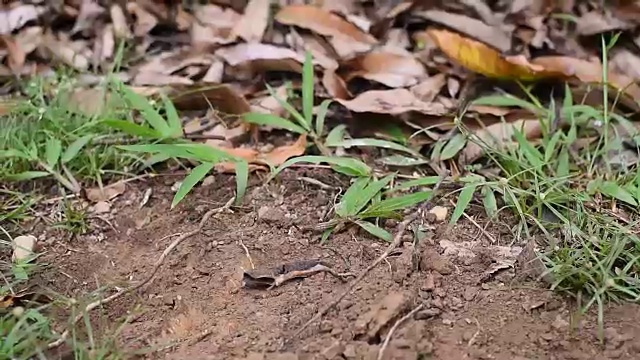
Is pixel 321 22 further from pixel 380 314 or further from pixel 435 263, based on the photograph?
pixel 380 314

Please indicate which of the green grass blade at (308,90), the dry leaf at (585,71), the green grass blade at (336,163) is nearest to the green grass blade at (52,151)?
the green grass blade at (336,163)

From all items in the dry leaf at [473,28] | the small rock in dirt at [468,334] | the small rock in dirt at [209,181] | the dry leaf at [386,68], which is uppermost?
the dry leaf at [473,28]

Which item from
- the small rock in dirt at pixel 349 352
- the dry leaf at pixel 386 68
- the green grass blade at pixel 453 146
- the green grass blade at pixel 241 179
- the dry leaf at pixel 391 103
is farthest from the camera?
the dry leaf at pixel 386 68

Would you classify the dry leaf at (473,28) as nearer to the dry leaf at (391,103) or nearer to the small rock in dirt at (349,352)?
the dry leaf at (391,103)

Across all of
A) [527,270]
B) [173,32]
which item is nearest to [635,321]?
[527,270]

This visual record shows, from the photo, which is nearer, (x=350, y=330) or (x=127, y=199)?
(x=350, y=330)

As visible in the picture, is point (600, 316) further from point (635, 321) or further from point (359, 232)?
Answer: point (359, 232)
